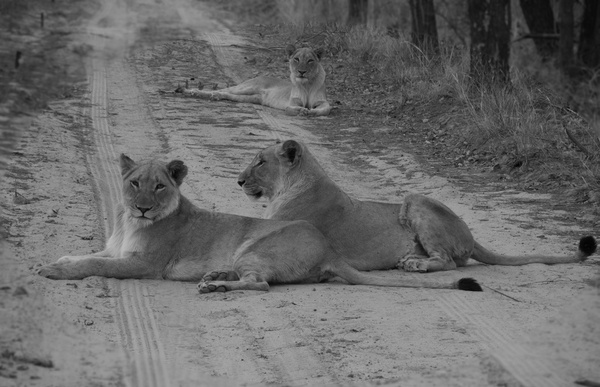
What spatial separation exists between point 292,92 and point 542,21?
4690mm

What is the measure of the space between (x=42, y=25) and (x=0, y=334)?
10.3 meters

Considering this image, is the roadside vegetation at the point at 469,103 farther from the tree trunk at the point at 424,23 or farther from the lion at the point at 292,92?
the lion at the point at 292,92

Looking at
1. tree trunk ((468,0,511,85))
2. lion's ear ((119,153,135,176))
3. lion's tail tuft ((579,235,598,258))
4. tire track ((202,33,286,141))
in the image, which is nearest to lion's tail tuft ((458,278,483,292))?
lion's tail tuft ((579,235,598,258))

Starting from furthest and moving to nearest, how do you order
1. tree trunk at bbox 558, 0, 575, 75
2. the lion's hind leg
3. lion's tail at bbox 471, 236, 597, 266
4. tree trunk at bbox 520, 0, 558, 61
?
tree trunk at bbox 520, 0, 558, 61 < tree trunk at bbox 558, 0, 575, 75 < the lion's hind leg < lion's tail at bbox 471, 236, 597, 266

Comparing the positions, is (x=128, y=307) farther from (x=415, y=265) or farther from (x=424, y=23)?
(x=424, y=23)

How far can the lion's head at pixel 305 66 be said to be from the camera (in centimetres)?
1495

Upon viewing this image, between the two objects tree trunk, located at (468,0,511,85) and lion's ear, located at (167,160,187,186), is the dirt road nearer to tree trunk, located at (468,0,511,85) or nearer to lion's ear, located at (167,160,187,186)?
lion's ear, located at (167,160,187,186)

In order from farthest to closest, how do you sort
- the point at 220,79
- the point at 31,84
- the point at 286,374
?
1. the point at 220,79
2. the point at 31,84
3. the point at 286,374

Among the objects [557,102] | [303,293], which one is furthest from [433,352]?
[557,102]

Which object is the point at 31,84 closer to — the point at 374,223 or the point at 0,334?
the point at 374,223

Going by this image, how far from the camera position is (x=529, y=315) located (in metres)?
6.45

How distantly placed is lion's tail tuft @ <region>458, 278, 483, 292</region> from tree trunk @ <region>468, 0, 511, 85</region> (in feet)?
25.0

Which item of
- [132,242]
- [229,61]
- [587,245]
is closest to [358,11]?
[229,61]

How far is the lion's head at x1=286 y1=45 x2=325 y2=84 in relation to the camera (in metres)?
14.9
